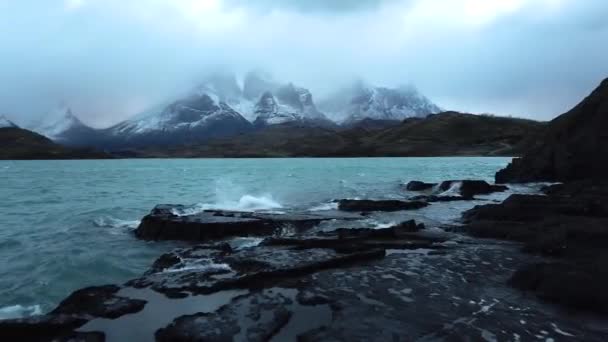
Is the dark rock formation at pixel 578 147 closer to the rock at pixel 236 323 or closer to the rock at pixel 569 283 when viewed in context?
the rock at pixel 569 283

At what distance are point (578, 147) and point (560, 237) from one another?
1569 inches

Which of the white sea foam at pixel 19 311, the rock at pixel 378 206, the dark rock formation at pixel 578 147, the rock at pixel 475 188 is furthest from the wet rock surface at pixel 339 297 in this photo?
the dark rock formation at pixel 578 147

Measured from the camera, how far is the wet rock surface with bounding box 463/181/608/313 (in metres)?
13.7

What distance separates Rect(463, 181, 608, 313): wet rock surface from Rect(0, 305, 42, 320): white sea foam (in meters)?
16.8

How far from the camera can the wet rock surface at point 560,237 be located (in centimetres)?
1370

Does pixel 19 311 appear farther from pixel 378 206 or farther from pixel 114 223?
pixel 378 206

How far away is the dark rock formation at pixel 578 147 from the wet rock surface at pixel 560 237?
17092 millimetres

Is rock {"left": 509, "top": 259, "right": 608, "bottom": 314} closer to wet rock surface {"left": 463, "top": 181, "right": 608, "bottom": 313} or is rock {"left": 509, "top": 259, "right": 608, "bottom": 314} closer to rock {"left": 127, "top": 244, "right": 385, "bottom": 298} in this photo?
wet rock surface {"left": 463, "top": 181, "right": 608, "bottom": 313}

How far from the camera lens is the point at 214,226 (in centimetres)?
2828

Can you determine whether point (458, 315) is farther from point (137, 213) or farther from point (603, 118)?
point (603, 118)

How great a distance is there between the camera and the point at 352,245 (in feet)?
69.7

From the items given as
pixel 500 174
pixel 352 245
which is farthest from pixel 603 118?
pixel 352 245

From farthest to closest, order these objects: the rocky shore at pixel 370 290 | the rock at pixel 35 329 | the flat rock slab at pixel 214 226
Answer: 1. the flat rock slab at pixel 214 226
2. the rocky shore at pixel 370 290
3. the rock at pixel 35 329

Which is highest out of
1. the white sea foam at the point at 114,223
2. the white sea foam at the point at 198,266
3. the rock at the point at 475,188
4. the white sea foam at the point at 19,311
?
the rock at the point at 475,188
